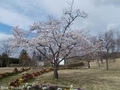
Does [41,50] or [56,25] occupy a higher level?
[56,25]

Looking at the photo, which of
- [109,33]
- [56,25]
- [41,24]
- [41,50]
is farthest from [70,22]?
[109,33]

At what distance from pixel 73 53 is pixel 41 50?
2497 millimetres

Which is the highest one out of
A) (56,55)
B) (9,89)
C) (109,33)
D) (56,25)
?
(109,33)

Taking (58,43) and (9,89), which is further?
(58,43)

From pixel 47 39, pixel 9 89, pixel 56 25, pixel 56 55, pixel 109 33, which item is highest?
pixel 109 33

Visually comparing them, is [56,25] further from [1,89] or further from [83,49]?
[1,89]

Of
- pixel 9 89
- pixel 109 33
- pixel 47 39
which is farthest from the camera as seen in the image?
pixel 109 33

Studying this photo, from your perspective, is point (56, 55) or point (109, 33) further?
point (109, 33)

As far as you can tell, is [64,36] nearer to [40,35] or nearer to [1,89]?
[40,35]

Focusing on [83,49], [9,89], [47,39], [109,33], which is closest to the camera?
[9,89]

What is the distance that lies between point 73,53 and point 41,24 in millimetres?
3477

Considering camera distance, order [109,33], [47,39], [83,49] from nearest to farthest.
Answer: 1. [47,39]
2. [83,49]
3. [109,33]

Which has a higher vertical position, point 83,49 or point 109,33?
point 109,33

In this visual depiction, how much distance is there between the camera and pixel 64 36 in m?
15.3
